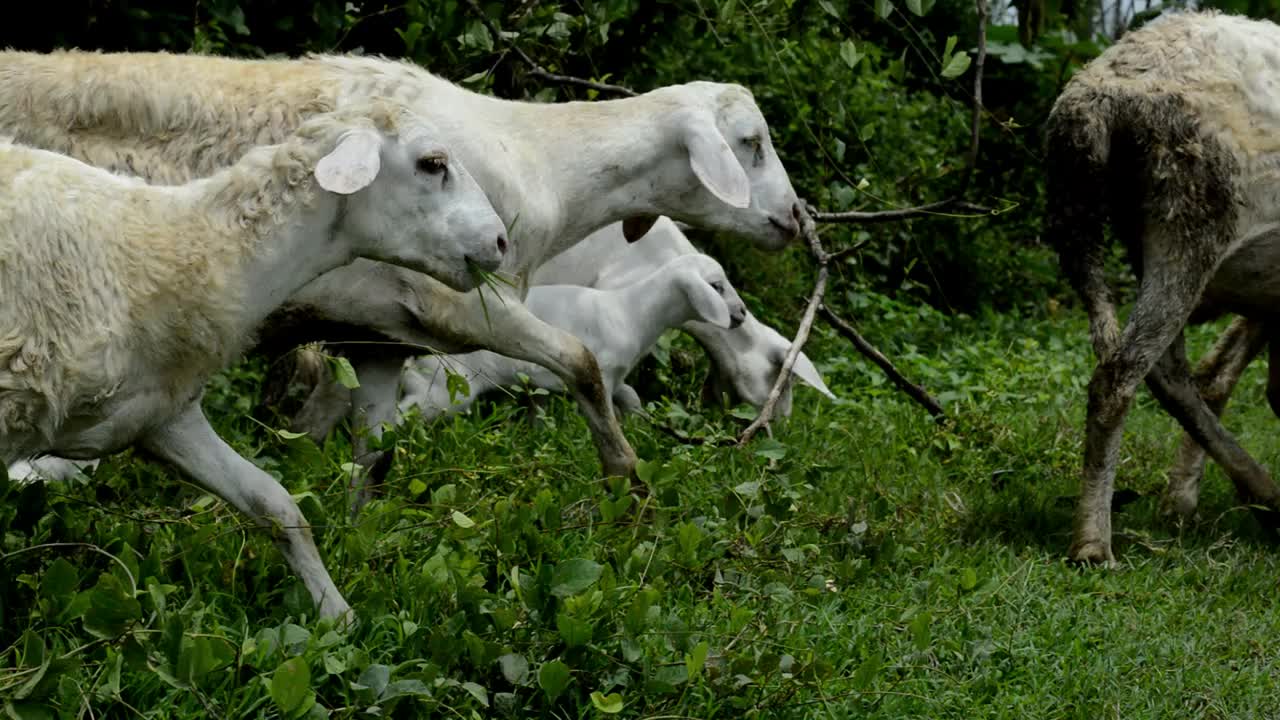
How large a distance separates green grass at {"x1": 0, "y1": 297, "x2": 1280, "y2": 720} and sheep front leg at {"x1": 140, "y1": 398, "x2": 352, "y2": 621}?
0.08 metres

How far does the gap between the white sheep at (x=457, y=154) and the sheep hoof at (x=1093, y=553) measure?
1.44 m

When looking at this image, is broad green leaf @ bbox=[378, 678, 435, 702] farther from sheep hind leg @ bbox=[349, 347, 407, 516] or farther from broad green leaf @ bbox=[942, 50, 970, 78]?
broad green leaf @ bbox=[942, 50, 970, 78]

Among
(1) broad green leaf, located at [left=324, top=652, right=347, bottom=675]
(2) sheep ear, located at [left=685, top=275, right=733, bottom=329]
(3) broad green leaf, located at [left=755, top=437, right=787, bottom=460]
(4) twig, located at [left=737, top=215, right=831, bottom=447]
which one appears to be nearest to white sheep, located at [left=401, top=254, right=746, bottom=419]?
(2) sheep ear, located at [left=685, top=275, right=733, bottom=329]

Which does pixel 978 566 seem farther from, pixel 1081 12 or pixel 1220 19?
pixel 1081 12

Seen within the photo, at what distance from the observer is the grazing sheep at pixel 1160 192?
17.4 ft

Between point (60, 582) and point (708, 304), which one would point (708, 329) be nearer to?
point (708, 304)

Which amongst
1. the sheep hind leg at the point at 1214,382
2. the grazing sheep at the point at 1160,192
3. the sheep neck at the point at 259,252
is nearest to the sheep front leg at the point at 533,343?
the sheep neck at the point at 259,252

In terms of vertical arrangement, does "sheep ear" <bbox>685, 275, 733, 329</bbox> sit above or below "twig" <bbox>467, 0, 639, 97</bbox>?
below

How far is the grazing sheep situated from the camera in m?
5.30

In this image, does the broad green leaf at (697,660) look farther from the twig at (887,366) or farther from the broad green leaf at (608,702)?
the twig at (887,366)

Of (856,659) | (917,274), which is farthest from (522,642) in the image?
(917,274)

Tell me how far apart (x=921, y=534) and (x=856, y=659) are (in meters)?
1.16

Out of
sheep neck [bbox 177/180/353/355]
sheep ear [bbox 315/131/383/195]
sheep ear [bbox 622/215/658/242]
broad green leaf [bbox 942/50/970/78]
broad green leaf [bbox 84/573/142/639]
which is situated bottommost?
sheep ear [bbox 622/215/658/242]

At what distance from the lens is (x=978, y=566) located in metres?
5.21
